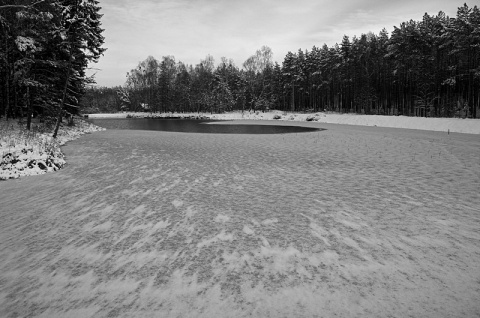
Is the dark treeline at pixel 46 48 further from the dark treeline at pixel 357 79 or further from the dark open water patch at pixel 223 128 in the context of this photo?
the dark open water patch at pixel 223 128

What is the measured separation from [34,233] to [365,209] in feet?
21.0

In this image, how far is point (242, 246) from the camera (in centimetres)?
404

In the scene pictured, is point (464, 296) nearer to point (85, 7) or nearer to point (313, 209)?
point (313, 209)

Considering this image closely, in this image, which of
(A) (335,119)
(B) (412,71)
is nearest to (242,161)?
(A) (335,119)

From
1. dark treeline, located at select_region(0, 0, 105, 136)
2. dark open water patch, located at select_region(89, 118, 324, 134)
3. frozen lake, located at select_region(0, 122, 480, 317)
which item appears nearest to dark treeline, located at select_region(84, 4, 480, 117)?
dark treeline, located at select_region(0, 0, 105, 136)

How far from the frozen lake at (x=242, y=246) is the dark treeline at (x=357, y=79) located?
2674 cm

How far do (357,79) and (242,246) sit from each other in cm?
5792

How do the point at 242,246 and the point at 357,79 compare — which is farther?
the point at 357,79

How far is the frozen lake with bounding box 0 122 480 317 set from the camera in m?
2.83

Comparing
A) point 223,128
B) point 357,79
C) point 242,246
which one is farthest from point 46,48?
point 357,79

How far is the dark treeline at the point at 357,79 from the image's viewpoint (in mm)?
40281

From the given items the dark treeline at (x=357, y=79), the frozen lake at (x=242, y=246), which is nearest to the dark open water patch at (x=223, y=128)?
the dark treeline at (x=357, y=79)

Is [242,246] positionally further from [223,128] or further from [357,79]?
[357,79]

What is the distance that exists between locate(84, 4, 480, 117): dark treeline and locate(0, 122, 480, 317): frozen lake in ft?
87.7
